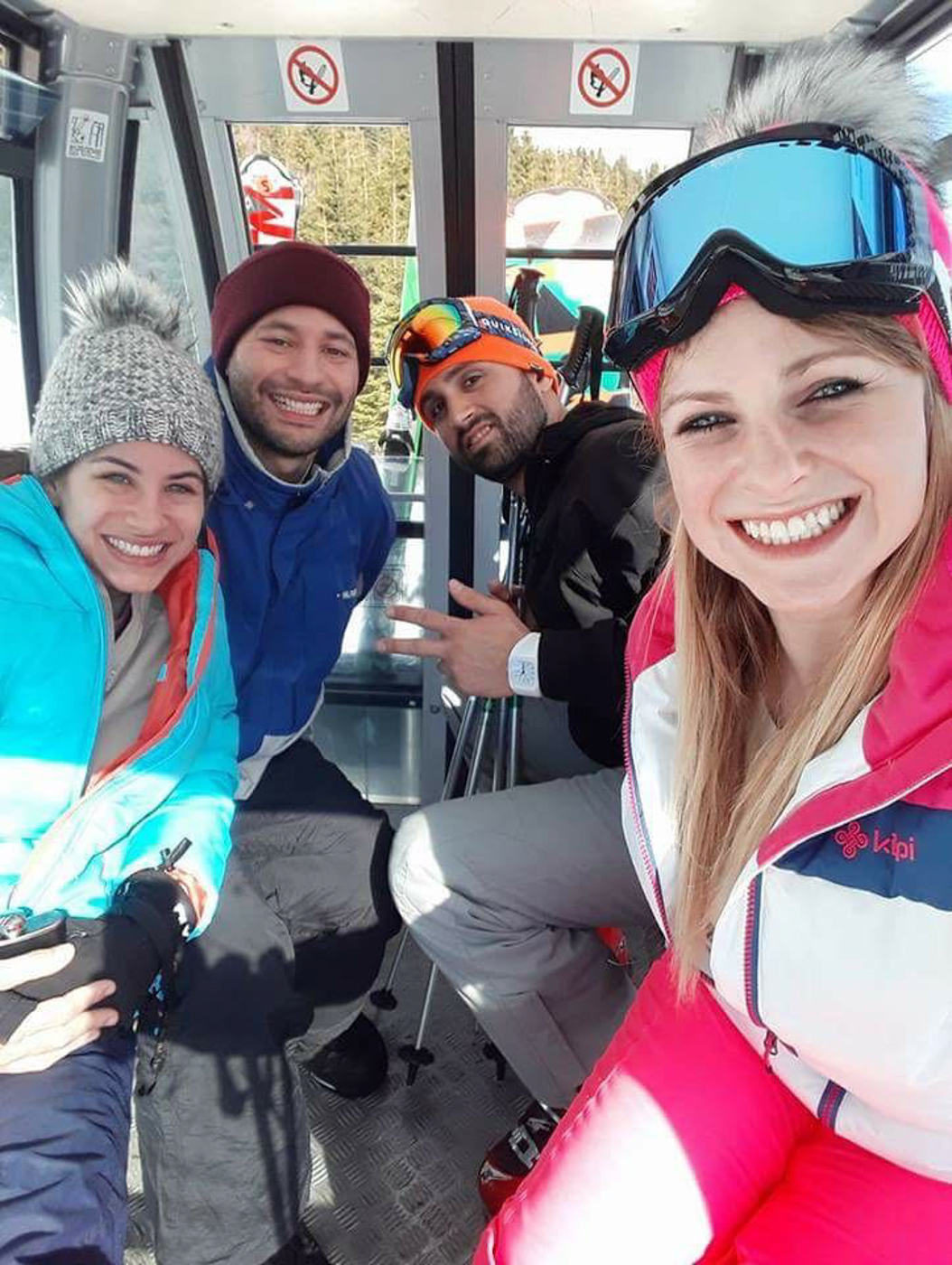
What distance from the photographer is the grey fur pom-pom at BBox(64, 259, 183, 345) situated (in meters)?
2.17

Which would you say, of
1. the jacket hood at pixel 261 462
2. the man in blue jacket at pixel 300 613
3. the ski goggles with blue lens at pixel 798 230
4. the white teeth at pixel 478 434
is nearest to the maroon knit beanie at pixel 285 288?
the man in blue jacket at pixel 300 613

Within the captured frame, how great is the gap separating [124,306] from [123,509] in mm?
549

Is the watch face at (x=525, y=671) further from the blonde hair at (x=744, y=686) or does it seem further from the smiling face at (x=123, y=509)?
the smiling face at (x=123, y=509)

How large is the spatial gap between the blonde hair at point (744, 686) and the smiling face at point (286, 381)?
1363mm

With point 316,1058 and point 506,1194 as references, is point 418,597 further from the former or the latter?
point 506,1194

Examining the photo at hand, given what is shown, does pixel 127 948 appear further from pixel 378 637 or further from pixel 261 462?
pixel 378 637

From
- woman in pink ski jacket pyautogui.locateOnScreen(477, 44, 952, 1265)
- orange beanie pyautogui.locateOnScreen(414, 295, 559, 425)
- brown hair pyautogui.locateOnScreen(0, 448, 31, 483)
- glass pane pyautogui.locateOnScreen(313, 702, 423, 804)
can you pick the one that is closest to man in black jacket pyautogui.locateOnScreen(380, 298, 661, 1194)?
orange beanie pyautogui.locateOnScreen(414, 295, 559, 425)

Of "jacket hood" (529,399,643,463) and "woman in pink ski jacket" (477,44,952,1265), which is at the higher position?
"jacket hood" (529,399,643,463)

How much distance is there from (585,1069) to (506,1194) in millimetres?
333

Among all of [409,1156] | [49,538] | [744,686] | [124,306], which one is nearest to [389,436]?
[124,306]

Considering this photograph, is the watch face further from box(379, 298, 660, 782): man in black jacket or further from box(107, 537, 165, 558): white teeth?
box(107, 537, 165, 558): white teeth

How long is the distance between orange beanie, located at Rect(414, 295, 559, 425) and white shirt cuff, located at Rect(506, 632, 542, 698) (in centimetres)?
105

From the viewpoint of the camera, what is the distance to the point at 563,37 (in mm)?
2752

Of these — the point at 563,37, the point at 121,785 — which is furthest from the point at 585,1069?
the point at 563,37
